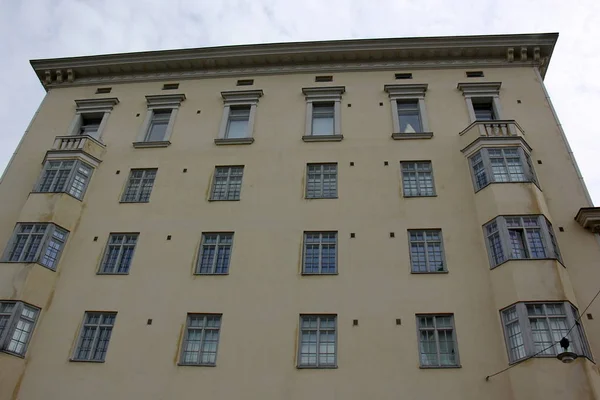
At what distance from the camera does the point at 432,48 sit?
941 inches

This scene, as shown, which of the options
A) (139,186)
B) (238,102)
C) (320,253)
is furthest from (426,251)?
(139,186)

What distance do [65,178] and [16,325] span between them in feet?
21.4

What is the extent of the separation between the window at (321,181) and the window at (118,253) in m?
7.31

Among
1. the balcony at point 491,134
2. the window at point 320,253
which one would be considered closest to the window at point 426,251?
the window at point 320,253

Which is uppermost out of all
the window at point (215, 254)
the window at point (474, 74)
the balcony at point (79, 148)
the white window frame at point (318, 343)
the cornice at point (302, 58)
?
the cornice at point (302, 58)

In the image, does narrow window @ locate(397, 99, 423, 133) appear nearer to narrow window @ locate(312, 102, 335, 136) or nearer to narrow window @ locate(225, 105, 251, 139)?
narrow window @ locate(312, 102, 335, 136)

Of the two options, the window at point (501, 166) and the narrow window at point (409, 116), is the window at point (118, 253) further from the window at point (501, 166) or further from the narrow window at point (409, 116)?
the window at point (501, 166)

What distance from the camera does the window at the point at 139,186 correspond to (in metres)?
20.5

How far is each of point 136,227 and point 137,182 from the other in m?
2.57

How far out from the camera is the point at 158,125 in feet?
77.6

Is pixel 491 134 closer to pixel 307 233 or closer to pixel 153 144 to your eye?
pixel 307 233

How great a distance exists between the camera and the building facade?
15.3 m

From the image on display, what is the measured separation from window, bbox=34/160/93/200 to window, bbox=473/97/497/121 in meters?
17.8

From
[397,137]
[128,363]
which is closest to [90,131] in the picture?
[128,363]
